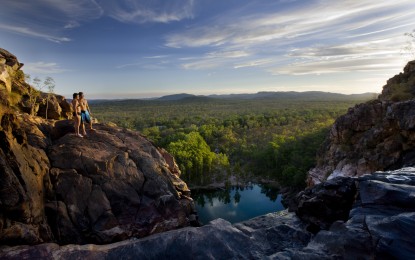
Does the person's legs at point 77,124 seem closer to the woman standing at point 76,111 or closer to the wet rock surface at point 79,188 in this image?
the woman standing at point 76,111

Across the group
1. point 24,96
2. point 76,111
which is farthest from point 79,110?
point 24,96

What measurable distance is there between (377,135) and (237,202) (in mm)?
29254

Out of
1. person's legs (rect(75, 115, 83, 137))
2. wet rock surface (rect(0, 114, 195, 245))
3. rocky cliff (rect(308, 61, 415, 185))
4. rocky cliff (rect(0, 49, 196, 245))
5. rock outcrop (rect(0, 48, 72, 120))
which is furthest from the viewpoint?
rocky cliff (rect(308, 61, 415, 185))

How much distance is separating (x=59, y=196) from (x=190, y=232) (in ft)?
26.8

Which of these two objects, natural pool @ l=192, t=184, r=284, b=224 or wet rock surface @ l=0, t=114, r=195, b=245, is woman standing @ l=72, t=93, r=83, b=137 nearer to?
wet rock surface @ l=0, t=114, r=195, b=245

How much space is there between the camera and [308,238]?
13422 millimetres

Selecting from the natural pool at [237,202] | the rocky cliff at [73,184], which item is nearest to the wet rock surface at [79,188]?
the rocky cliff at [73,184]

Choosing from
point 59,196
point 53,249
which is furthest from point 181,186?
point 53,249

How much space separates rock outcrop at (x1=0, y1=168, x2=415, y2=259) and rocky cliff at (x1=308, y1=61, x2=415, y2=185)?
915cm

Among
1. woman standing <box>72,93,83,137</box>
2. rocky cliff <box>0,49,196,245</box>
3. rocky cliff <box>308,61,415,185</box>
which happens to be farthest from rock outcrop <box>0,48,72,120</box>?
rocky cliff <box>308,61,415,185</box>

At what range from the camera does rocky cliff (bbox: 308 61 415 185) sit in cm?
2436

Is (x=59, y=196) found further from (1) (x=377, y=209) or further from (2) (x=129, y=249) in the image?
(1) (x=377, y=209)

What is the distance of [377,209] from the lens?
1109cm

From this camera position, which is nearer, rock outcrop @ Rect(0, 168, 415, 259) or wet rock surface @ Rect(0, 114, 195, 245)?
rock outcrop @ Rect(0, 168, 415, 259)
